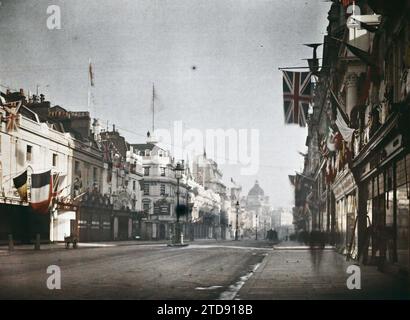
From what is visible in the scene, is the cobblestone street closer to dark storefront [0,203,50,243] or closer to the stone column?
the stone column

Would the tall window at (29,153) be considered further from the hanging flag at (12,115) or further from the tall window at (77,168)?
the tall window at (77,168)

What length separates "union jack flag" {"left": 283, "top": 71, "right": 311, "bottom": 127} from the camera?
1698 centimetres

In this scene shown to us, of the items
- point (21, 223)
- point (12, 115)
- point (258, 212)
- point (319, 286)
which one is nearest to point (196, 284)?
point (319, 286)

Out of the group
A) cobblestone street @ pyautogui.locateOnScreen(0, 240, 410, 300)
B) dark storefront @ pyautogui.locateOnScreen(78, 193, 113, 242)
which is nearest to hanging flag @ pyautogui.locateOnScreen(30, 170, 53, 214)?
dark storefront @ pyautogui.locateOnScreen(78, 193, 113, 242)

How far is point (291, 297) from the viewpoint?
11.0 metres

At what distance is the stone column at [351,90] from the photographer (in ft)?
77.1

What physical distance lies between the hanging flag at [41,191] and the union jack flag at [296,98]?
18.4 metres

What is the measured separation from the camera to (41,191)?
34.7 metres

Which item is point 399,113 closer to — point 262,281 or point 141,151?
point 262,281

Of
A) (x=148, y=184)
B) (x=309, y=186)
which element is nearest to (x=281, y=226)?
(x=148, y=184)

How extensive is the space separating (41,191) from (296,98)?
863 inches

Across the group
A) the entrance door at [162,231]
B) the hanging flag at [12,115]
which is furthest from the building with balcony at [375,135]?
the entrance door at [162,231]

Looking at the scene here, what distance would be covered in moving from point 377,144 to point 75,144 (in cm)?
3317
